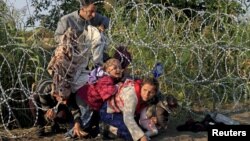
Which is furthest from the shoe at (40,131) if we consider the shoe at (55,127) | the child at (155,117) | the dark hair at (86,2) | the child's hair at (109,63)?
the dark hair at (86,2)

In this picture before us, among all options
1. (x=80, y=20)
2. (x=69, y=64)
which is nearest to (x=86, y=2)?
(x=80, y=20)

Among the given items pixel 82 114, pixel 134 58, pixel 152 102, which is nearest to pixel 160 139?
pixel 152 102

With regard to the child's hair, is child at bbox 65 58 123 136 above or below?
below

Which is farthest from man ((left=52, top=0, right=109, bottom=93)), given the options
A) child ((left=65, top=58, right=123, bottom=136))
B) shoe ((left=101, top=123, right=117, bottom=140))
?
shoe ((left=101, top=123, right=117, bottom=140))

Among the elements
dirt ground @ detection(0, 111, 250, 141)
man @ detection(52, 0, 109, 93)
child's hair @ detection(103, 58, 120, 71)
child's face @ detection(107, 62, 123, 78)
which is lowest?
dirt ground @ detection(0, 111, 250, 141)

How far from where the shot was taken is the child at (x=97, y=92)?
548 centimetres

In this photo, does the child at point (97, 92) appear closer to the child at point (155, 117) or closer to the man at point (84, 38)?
the man at point (84, 38)

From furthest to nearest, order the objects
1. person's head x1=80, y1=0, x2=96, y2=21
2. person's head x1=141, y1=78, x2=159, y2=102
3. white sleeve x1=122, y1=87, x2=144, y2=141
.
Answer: person's head x1=80, y1=0, x2=96, y2=21, person's head x1=141, y1=78, x2=159, y2=102, white sleeve x1=122, y1=87, x2=144, y2=141

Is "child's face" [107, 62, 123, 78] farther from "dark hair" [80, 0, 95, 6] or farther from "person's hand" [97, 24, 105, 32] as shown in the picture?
"dark hair" [80, 0, 95, 6]

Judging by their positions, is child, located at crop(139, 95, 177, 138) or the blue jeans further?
child, located at crop(139, 95, 177, 138)

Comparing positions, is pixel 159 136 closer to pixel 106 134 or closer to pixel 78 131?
pixel 106 134

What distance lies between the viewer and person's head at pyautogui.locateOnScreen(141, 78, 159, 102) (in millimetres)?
5277

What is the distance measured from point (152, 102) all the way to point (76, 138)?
0.86 metres

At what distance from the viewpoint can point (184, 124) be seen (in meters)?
5.88
